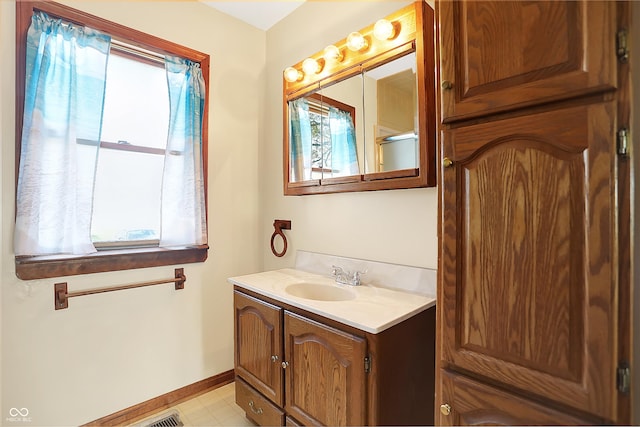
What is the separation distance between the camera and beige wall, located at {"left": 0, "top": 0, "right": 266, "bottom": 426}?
1.54 meters

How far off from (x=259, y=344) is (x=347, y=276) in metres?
0.60

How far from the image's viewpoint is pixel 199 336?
2.18 metres

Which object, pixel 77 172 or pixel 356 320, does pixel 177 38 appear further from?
pixel 356 320

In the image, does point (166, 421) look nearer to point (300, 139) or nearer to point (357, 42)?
point (300, 139)

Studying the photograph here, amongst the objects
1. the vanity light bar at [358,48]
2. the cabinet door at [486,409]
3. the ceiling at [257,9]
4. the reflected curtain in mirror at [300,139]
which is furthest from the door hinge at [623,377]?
the ceiling at [257,9]

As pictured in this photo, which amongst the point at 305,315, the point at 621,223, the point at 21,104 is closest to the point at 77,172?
the point at 21,104

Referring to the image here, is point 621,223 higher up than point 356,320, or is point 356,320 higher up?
point 621,223

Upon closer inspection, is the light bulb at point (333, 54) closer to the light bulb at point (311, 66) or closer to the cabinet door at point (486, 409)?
the light bulb at point (311, 66)

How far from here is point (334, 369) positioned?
4.08ft

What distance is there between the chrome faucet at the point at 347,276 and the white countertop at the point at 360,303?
1.4 inches

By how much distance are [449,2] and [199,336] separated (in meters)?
2.33

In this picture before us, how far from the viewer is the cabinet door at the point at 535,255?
0.72 metres

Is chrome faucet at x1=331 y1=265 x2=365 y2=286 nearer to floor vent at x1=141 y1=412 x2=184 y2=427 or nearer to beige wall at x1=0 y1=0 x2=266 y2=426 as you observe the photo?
beige wall at x1=0 y1=0 x2=266 y2=426

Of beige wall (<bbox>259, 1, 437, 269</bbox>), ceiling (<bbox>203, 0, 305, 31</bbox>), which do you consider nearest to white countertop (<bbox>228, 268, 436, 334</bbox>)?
beige wall (<bbox>259, 1, 437, 269</bbox>)
